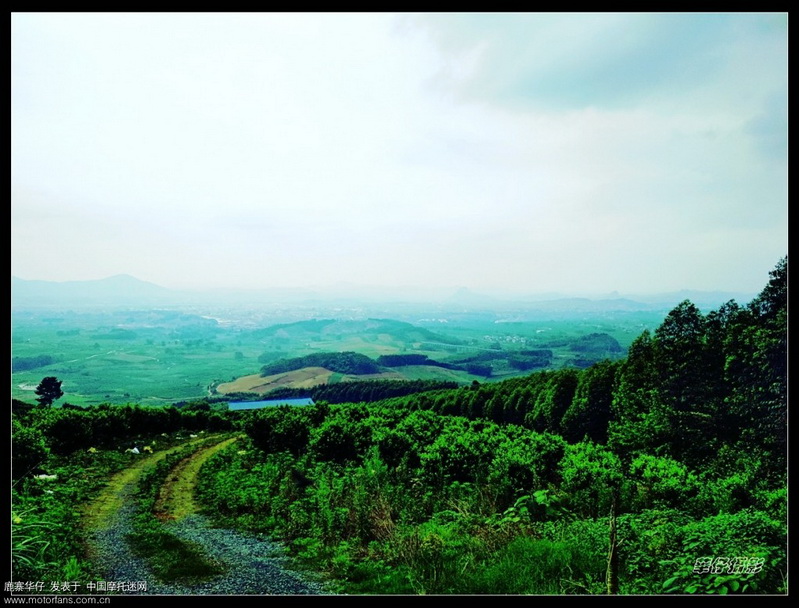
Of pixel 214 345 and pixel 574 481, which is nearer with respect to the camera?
pixel 574 481

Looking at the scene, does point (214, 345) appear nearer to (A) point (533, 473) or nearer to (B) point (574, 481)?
(A) point (533, 473)

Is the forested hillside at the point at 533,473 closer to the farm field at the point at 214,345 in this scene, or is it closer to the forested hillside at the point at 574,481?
the forested hillside at the point at 574,481

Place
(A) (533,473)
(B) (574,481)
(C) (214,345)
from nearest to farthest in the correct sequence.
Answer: (B) (574,481), (A) (533,473), (C) (214,345)

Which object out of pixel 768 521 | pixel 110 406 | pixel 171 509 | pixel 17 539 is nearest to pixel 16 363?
pixel 110 406

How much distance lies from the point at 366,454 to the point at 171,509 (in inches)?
89.0

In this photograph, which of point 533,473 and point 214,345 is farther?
point 214,345

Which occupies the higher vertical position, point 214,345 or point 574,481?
point 214,345

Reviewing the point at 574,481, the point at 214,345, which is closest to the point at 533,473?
the point at 574,481

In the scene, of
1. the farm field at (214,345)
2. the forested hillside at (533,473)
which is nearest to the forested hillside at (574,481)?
the forested hillside at (533,473)

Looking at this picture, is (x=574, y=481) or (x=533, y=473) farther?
(x=533, y=473)

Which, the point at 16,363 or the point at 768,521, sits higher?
the point at 16,363

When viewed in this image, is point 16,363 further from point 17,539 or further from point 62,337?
point 17,539

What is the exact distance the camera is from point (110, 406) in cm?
542

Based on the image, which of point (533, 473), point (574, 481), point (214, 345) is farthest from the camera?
point (214, 345)
